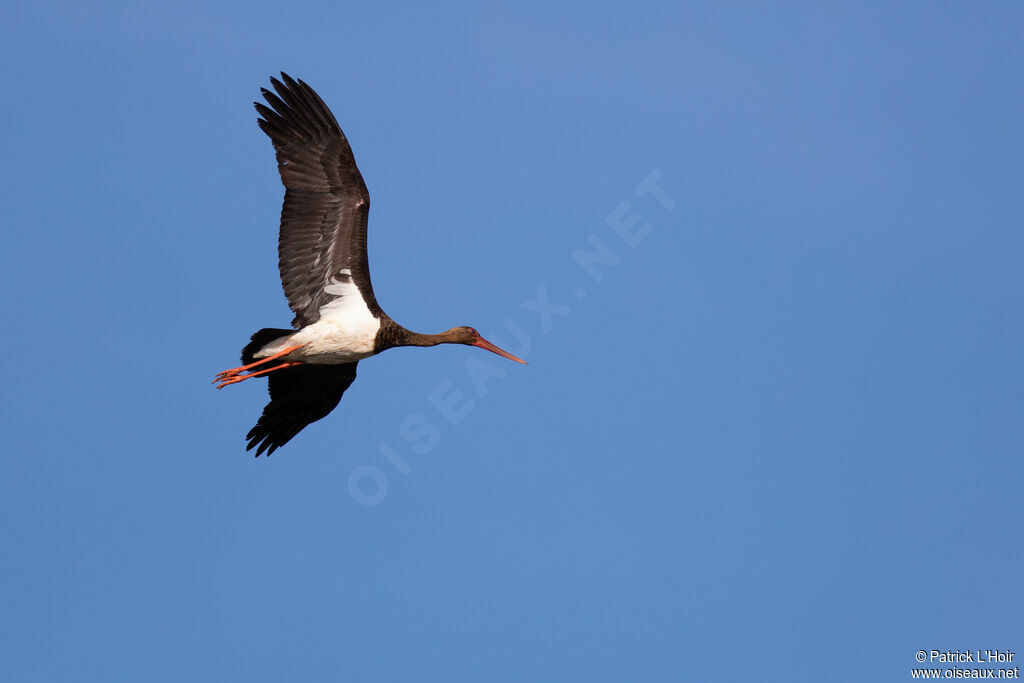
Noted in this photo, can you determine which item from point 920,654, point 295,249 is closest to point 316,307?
point 295,249

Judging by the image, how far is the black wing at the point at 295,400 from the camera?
870 inches

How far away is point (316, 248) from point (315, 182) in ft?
3.08

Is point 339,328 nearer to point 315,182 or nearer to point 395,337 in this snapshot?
point 395,337

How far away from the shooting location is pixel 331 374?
872 inches

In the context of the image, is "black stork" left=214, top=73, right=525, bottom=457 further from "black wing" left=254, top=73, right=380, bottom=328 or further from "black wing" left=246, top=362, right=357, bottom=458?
"black wing" left=246, top=362, right=357, bottom=458

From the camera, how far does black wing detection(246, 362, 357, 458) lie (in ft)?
72.5

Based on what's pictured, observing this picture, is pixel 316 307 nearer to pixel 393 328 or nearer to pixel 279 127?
pixel 393 328

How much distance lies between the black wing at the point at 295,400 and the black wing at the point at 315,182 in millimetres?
2287

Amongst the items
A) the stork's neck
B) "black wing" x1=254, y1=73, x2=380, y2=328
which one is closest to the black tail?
"black wing" x1=254, y1=73, x2=380, y2=328

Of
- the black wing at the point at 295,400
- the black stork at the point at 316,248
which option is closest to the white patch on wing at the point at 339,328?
the black stork at the point at 316,248

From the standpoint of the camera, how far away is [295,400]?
22203 millimetres

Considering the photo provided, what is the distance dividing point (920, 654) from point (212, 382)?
34.2 feet

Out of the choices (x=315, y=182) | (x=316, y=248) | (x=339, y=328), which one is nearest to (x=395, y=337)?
(x=339, y=328)

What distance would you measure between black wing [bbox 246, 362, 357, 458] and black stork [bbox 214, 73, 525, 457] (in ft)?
3.89
